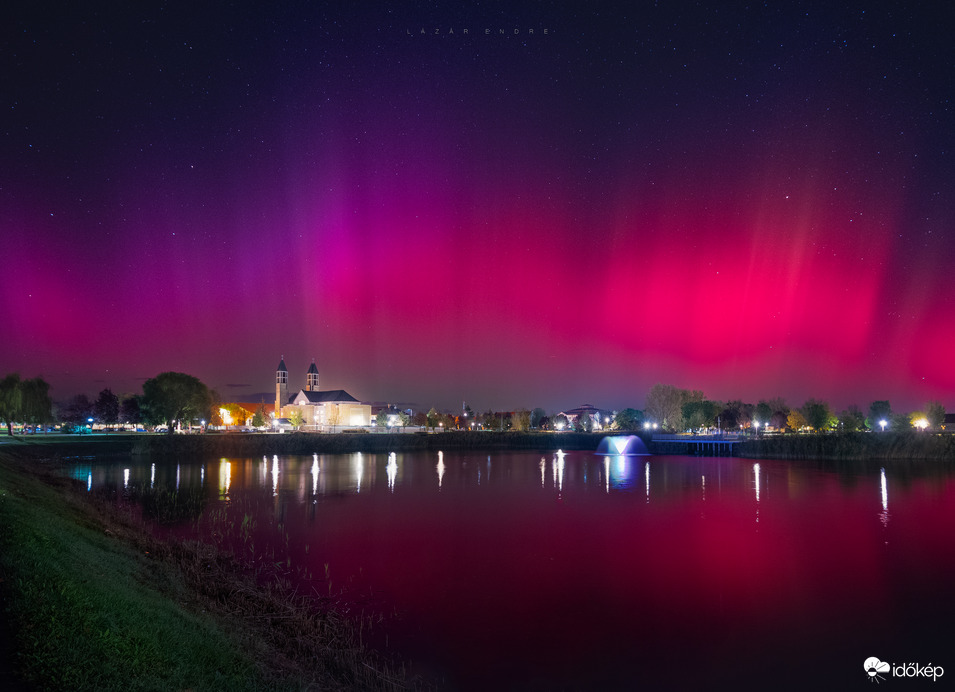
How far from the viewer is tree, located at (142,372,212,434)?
103 m

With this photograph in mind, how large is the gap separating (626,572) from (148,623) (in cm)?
1967

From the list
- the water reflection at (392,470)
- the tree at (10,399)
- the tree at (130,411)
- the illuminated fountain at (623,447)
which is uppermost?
the tree at (10,399)

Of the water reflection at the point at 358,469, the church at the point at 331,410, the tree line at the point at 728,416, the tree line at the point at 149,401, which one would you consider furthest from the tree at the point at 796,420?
the tree line at the point at 149,401

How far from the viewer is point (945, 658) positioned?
16656 mm

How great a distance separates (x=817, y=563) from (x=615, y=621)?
13.5 meters

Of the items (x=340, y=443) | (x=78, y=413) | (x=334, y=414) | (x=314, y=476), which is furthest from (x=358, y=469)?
(x=78, y=413)

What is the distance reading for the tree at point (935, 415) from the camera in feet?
597

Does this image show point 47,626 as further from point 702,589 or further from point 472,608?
point 702,589

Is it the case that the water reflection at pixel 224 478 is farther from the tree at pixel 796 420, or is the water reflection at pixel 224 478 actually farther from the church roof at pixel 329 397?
the tree at pixel 796 420

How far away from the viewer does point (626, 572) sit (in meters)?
25.4

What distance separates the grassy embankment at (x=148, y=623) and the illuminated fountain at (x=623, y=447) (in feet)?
324

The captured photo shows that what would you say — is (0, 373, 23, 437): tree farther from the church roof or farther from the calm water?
the church roof

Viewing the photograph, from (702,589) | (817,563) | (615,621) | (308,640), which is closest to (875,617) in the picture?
(702,589)

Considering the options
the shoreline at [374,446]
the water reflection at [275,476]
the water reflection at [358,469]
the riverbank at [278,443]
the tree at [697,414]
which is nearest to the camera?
the water reflection at [275,476]
